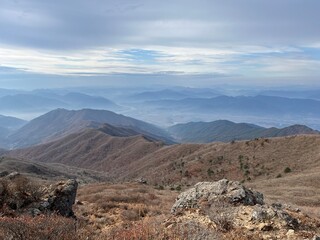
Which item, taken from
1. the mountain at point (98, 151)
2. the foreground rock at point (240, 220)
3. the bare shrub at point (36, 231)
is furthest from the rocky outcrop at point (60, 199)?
the mountain at point (98, 151)

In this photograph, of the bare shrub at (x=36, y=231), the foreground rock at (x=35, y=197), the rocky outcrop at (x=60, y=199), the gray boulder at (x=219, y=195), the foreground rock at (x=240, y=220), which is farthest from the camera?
the rocky outcrop at (x=60, y=199)

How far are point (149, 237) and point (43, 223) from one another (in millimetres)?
2515

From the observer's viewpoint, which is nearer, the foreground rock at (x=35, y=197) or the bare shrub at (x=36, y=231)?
the bare shrub at (x=36, y=231)

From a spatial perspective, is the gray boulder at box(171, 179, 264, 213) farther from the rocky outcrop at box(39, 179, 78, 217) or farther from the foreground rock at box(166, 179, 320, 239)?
the rocky outcrop at box(39, 179, 78, 217)

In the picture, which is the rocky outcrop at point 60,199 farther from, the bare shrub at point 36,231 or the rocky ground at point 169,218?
the bare shrub at point 36,231

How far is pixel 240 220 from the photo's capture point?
360 inches

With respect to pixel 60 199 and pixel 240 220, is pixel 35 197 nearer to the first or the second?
pixel 60 199

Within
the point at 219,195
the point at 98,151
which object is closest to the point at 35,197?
the point at 219,195

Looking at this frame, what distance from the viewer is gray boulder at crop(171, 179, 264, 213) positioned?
11.1 m

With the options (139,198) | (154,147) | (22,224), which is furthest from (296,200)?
(154,147)

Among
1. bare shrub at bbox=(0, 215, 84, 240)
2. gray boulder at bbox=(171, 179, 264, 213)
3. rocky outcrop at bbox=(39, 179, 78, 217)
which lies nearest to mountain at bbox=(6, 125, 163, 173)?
rocky outcrop at bbox=(39, 179, 78, 217)

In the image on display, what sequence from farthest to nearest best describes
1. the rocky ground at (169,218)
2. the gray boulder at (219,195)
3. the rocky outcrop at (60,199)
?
1. the rocky outcrop at (60,199)
2. the gray boulder at (219,195)
3. the rocky ground at (169,218)

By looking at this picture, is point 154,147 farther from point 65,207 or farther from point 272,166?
point 65,207

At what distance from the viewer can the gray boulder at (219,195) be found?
36.3 ft
